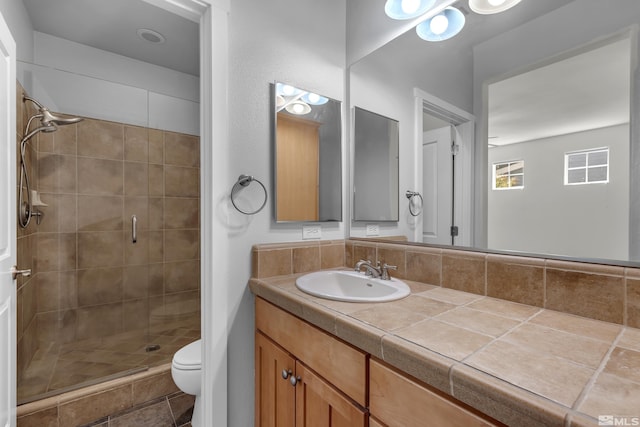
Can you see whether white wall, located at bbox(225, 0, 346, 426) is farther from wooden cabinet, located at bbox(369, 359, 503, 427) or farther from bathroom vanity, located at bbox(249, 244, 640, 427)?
wooden cabinet, located at bbox(369, 359, 503, 427)

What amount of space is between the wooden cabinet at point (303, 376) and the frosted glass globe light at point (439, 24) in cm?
132

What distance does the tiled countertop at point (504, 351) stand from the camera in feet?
1.48

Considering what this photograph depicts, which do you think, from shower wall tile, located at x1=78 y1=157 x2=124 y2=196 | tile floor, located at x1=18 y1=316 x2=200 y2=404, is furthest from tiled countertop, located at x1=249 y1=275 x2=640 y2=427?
shower wall tile, located at x1=78 y1=157 x2=124 y2=196

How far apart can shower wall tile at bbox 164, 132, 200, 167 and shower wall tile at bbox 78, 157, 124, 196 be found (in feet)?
1.31

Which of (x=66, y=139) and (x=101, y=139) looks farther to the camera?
(x=101, y=139)

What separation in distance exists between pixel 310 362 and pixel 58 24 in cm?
276

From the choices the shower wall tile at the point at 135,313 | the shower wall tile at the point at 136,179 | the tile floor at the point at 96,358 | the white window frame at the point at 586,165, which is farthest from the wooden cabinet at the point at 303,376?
the shower wall tile at the point at 136,179

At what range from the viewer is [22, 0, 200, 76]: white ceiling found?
1831 mm

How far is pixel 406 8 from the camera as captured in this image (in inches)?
52.0

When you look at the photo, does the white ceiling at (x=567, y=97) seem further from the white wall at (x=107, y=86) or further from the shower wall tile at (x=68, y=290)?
the shower wall tile at (x=68, y=290)

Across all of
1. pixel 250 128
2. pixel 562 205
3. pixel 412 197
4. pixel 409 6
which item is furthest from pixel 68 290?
pixel 562 205

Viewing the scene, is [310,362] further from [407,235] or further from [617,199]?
[617,199]

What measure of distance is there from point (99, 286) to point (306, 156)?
217 centimetres

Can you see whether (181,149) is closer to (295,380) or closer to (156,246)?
(156,246)
